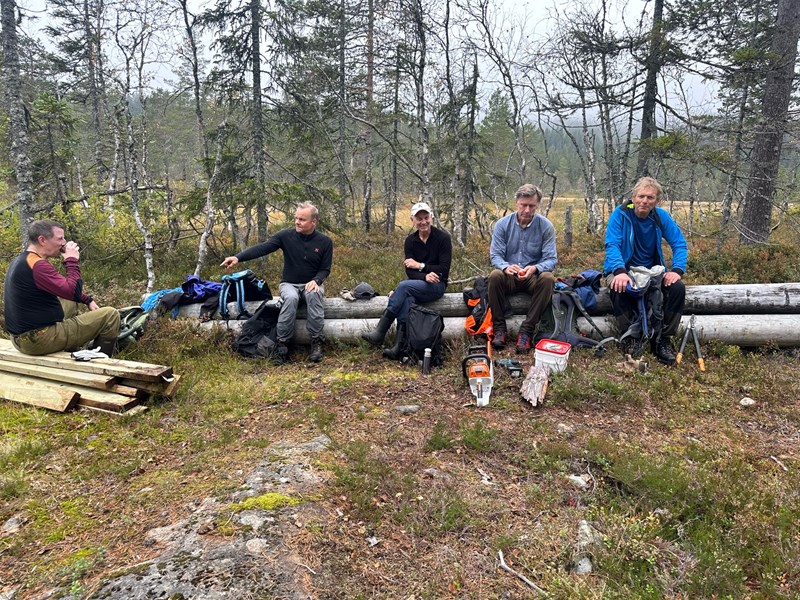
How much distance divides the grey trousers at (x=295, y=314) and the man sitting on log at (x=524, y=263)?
2.45m

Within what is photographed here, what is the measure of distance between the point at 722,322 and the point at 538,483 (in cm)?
414

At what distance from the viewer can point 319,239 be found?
6.89m

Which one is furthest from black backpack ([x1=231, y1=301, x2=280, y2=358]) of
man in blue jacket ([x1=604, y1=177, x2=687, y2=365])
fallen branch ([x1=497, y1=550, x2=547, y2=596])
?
man in blue jacket ([x1=604, y1=177, x2=687, y2=365])

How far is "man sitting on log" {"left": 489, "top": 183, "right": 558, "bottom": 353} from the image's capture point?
239 inches

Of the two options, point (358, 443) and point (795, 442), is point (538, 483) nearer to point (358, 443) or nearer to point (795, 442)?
point (358, 443)

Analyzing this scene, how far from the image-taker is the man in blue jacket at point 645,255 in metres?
5.75

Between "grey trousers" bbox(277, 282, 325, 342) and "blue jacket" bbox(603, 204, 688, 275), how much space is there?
4.06 m

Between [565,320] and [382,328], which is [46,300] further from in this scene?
[565,320]

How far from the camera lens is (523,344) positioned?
602cm

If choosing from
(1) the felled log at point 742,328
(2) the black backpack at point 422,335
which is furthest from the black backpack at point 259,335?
(1) the felled log at point 742,328

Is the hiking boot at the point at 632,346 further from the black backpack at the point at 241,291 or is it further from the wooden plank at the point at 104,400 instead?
the wooden plank at the point at 104,400

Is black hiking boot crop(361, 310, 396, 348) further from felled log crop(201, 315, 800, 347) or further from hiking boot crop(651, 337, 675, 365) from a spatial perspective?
hiking boot crop(651, 337, 675, 365)

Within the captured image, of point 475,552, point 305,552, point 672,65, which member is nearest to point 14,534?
point 305,552

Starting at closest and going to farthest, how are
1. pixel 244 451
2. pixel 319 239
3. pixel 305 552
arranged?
pixel 305 552 < pixel 244 451 < pixel 319 239
